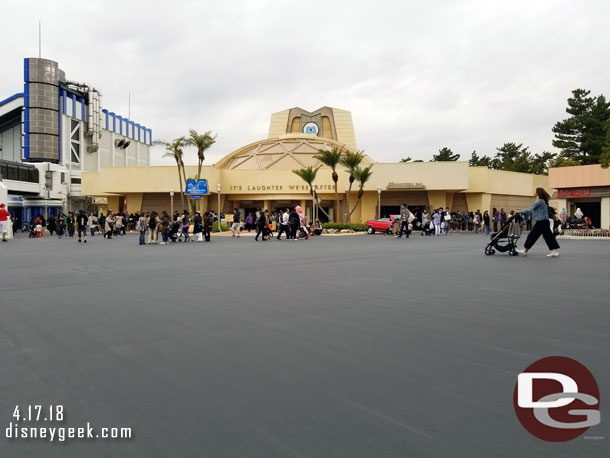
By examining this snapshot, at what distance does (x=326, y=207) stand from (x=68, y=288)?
39.5 meters

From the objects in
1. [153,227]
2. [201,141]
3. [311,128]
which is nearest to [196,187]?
[201,141]

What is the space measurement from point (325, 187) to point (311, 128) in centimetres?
1854

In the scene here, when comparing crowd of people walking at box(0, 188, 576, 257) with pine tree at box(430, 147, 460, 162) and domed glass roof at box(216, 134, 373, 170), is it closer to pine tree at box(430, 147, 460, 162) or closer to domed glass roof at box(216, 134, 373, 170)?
domed glass roof at box(216, 134, 373, 170)

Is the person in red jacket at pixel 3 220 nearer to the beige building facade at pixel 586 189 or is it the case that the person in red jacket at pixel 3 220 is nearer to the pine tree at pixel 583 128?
the beige building facade at pixel 586 189

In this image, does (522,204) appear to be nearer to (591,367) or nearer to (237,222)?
(237,222)

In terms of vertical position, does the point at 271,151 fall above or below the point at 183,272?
above

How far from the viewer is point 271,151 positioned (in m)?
49.9

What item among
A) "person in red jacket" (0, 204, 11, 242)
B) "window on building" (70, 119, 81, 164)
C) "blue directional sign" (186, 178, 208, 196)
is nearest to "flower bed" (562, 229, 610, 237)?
"blue directional sign" (186, 178, 208, 196)

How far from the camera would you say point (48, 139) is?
2394 inches

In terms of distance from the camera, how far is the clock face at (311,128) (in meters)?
59.1

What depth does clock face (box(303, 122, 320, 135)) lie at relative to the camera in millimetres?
59062

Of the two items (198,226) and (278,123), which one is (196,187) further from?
(278,123)

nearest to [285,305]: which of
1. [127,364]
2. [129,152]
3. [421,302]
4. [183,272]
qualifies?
[421,302]

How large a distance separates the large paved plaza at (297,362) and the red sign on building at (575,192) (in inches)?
1266
